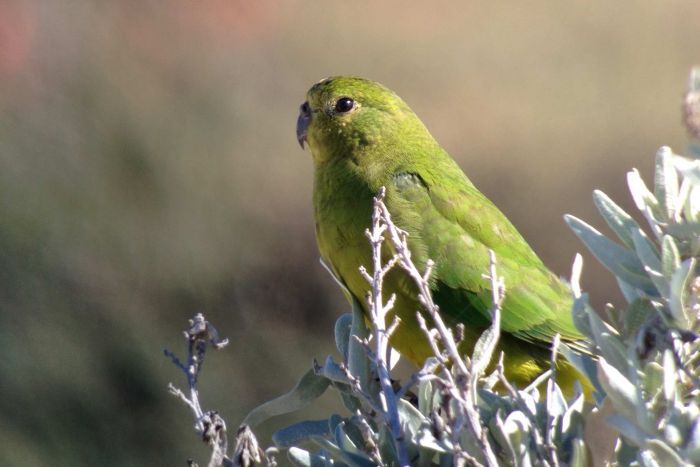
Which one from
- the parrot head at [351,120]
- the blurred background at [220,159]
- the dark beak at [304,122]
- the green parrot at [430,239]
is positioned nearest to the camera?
the green parrot at [430,239]

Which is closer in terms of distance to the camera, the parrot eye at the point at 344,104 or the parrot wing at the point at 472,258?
the parrot wing at the point at 472,258

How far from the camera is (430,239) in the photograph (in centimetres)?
273

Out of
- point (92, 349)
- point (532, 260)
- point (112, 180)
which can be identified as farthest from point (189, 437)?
point (532, 260)

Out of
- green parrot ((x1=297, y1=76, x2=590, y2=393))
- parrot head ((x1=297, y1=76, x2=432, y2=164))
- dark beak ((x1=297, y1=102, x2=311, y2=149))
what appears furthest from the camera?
dark beak ((x1=297, y1=102, x2=311, y2=149))

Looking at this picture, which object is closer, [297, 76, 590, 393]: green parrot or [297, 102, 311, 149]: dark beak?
[297, 76, 590, 393]: green parrot

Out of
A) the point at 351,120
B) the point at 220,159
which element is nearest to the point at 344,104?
the point at 351,120

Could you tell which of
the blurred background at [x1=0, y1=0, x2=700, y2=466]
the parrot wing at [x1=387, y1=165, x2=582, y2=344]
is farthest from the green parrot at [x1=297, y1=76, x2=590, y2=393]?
the blurred background at [x1=0, y1=0, x2=700, y2=466]

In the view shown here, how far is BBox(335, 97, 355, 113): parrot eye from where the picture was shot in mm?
3176

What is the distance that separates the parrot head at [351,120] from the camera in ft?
10.1

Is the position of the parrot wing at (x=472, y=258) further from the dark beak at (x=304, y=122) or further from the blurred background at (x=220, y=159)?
the blurred background at (x=220, y=159)

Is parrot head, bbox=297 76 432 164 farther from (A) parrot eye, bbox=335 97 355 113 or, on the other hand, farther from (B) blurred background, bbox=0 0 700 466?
(B) blurred background, bbox=0 0 700 466

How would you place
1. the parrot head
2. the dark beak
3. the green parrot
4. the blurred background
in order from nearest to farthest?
the green parrot, the parrot head, the dark beak, the blurred background

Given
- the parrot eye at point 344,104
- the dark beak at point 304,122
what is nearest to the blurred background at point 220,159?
the dark beak at point 304,122

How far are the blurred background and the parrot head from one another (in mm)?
2502
